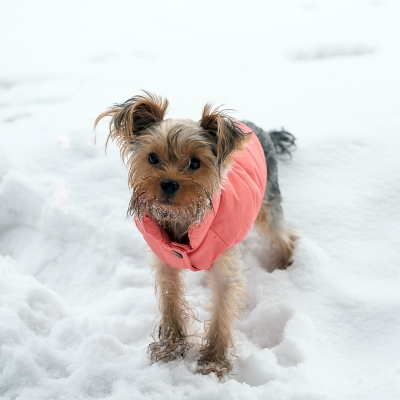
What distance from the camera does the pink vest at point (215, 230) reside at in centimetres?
248

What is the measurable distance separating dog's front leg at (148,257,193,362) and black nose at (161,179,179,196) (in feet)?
2.44

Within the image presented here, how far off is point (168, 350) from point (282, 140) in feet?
6.78

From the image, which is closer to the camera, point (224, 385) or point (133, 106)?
point (133, 106)

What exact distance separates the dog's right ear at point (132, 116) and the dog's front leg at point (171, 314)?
2.64 feet

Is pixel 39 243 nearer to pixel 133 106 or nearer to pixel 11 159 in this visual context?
pixel 11 159

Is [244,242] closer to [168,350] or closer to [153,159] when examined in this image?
[168,350]

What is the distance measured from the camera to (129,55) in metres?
6.34

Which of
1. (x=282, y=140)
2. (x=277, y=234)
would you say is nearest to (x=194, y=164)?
(x=277, y=234)

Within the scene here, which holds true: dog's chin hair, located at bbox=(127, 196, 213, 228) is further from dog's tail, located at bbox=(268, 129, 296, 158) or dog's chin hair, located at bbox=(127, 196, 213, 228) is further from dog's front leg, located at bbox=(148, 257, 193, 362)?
dog's tail, located at bbox=(268, 129, 296, 158)

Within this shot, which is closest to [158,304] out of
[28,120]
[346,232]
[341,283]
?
[341,283]

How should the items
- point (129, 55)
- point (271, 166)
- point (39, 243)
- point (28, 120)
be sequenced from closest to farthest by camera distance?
point (271, 166)
point (39, 243)
point (28, 120)
point (129, 55)

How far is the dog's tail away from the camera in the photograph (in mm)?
4043

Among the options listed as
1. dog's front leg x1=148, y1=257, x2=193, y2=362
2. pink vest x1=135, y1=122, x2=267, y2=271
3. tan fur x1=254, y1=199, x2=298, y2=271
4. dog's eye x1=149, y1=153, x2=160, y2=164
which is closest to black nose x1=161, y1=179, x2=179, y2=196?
dog's eye x1=149, y1=153, x2=160, y2=164

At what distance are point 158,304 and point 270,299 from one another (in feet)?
2.49
